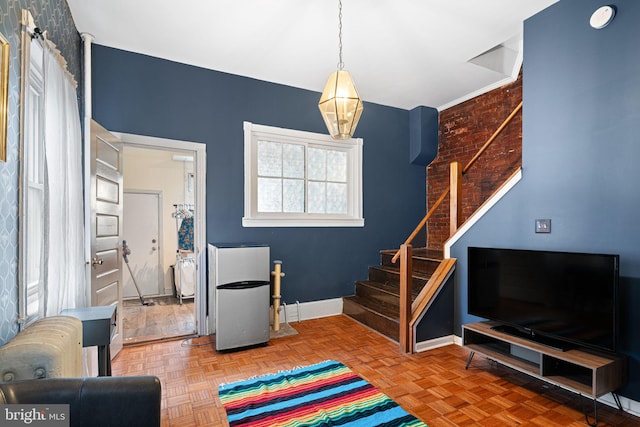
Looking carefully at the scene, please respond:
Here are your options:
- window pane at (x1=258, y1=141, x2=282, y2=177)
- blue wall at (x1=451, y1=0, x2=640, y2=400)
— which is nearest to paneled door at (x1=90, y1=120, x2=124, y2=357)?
window pane at (x1=258, y1=141, x2=282, y2=177)

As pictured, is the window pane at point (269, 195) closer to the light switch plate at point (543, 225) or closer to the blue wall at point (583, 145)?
the blue wall at point (583, 145)

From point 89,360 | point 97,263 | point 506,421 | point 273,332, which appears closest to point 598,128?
point 506,421

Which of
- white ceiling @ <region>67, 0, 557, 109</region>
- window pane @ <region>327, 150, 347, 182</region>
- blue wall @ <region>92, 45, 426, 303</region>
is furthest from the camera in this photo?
window pane @ <region>327, 150, 347, 182</region>

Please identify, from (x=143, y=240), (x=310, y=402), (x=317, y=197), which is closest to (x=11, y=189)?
(x=310, y=402)

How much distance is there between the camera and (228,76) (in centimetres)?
375

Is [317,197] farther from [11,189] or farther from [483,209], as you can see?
[11,189]

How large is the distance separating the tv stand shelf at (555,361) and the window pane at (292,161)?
2.62m

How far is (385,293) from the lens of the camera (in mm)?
3920

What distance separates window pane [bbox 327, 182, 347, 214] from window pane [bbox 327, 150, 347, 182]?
10cm

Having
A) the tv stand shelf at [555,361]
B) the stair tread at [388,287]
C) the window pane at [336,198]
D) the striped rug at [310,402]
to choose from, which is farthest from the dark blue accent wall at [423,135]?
the striped rug at [310,402]

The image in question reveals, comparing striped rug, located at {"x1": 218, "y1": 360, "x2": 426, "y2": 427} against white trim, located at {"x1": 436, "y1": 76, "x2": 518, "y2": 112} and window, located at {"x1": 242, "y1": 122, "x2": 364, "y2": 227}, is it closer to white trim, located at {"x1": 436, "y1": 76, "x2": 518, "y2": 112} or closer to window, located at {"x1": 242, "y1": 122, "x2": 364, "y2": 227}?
window, located at {"x1": 242, "y1": 122, "x2": 364, "y2": 227}

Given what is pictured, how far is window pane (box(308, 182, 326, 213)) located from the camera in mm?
4367

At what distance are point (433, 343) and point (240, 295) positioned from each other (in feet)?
6.53

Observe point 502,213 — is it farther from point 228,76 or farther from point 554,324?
point 228,76
